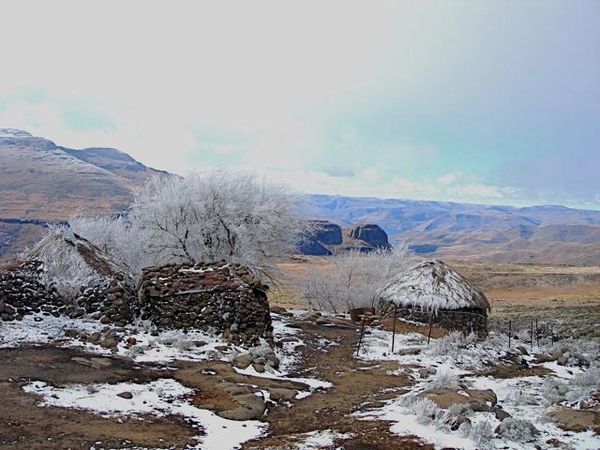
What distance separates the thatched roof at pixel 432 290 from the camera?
74.8 ft

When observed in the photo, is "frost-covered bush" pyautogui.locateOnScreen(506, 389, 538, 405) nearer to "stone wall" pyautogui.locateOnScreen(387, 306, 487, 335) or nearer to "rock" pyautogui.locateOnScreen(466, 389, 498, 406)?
"rock" pyautogui.locateOnScreen(466, 389, 498, 406)

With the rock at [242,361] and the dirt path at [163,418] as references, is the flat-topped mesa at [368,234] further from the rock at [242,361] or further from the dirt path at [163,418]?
the dirt path at [163,418]

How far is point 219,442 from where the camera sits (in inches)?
324

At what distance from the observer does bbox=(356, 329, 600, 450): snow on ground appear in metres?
8.58

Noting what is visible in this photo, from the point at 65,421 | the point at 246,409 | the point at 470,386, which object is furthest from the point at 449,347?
the point at 65,421

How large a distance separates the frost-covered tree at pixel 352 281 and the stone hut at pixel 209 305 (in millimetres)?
16679

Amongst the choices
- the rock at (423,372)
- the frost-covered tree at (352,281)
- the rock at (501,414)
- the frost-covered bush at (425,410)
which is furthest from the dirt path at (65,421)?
the frost-covered tree at (352,281)

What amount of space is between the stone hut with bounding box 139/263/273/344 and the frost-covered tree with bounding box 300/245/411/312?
1668cm

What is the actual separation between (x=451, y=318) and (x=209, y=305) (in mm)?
10743

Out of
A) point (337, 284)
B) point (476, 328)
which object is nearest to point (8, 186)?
point (337, 284)

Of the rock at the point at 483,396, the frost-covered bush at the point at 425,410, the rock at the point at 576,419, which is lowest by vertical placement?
the rock at the point at 483,396

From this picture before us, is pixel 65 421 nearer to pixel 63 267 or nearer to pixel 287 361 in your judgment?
pixel 287 361

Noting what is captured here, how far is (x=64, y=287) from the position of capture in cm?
1617

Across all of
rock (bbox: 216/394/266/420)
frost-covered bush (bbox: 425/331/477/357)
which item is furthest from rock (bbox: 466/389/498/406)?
frost-covered bush (bbox: 425/331/477/357)
